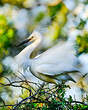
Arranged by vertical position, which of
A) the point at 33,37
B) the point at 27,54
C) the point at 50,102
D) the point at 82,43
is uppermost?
the point at 33,37

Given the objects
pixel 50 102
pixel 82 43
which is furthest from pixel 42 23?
pixel 50 102

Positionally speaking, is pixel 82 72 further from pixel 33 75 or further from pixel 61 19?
pixel 61 19

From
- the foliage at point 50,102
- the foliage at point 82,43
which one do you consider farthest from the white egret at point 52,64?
the foliage at point 50,102

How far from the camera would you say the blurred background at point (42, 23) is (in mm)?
1171

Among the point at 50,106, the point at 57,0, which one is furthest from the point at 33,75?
the point at 50,106

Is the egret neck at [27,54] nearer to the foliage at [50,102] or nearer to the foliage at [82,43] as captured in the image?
the foliage at [82,43]

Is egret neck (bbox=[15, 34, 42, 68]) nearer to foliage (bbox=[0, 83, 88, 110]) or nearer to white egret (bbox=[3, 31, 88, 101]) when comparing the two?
white egret (bbox=[3, 31, 88, 101])

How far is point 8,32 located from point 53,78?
15.0 inches

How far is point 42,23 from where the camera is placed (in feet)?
4.38

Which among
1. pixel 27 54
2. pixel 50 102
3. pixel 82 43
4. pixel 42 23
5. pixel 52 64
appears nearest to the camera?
pixel 50 102

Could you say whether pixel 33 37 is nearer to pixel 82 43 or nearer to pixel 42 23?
pixel 42 23

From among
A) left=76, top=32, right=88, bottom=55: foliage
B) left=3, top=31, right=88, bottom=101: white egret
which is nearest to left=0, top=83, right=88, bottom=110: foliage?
left=76, top=32, right=88, bottom=55: foliage

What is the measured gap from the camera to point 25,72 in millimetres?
1496

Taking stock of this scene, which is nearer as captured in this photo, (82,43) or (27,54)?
(82,43)
